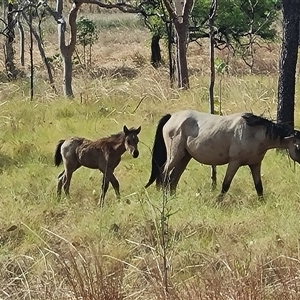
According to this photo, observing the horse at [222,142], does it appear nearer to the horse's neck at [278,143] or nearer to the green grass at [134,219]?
the horse's neck at [278,143]

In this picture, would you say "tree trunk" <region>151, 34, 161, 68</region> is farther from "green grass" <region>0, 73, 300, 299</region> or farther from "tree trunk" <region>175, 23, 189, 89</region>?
"green grass" <region>0, 73, 300, 299</region>

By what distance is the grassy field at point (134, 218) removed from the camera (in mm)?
4746

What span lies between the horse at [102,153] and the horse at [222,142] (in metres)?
0.47

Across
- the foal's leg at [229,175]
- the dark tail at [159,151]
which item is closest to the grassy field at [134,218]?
the foal's leg at [229,175]

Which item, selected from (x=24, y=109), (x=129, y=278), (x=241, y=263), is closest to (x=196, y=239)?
(x=241, y=263)

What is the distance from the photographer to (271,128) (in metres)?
7.97

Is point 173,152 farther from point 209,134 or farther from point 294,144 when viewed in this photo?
point 294,144

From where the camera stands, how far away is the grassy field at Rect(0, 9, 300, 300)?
15.6 ft

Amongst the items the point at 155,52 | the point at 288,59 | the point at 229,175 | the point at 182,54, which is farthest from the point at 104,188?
the point at 155,52

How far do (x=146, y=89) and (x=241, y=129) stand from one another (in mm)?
7103

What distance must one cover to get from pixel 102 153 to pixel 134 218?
117cm

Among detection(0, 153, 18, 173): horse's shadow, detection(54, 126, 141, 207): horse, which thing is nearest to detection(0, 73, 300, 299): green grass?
detection(0, 153, 18, 173): horse's shadow

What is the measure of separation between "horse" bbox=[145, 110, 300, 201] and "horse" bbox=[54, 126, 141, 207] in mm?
468

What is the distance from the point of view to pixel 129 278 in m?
5.32
